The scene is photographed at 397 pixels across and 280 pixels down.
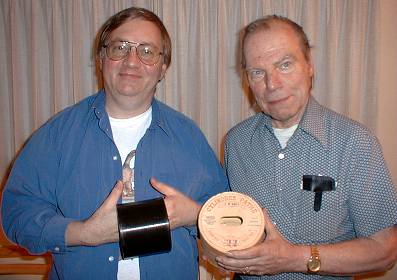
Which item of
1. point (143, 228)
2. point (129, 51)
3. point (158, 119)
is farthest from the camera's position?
point (158, 119)

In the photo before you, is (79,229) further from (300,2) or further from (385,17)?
(385,17)

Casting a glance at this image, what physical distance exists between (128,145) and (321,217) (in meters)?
0.88

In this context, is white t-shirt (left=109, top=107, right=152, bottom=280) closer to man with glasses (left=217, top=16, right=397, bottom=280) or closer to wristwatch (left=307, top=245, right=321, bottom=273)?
man with glasses (left=217, top=16, right=397, bottom=280)

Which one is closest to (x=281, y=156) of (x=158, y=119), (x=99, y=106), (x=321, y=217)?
(x=321, y=217)

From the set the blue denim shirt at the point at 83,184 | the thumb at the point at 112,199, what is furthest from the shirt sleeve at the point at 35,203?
the thumb at the point at 112,199

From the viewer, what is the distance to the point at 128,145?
133 centimetres

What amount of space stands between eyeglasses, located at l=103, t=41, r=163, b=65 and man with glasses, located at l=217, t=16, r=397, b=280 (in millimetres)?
414

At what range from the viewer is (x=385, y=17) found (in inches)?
93.5

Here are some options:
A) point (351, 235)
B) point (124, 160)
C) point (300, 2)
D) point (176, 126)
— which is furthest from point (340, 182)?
point (300, 2)

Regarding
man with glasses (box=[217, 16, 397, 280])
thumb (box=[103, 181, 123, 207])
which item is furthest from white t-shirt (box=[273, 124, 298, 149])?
thumb (box=[103, 181, 123, 207])

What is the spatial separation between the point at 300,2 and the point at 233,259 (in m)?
2.08

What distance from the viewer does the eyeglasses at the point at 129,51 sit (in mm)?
1287

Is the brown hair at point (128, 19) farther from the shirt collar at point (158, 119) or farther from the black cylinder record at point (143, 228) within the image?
the black cylinder record at point (143, 228)

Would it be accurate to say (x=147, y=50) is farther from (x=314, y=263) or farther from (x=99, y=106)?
(x=314, y=263)
